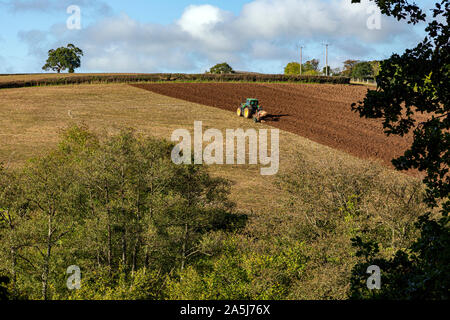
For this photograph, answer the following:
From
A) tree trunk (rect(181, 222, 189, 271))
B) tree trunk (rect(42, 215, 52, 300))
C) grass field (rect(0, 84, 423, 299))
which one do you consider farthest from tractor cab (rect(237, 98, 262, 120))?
tree trunk (rect(42, 215, 52, 300))

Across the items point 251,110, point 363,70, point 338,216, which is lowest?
point 338,216

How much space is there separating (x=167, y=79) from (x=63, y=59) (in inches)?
2765

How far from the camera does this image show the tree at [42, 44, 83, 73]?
157 metres

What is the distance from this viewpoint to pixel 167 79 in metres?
103

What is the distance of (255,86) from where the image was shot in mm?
97250

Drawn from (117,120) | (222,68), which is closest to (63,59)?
(222,68)

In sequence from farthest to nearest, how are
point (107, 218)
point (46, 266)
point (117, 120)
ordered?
point (117, 120) → point (107, 218) → point (46, 266)

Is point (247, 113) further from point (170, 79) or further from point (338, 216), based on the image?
point (170, 79)

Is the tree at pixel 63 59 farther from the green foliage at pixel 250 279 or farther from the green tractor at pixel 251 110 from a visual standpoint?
the green foliage at pixel 250 279

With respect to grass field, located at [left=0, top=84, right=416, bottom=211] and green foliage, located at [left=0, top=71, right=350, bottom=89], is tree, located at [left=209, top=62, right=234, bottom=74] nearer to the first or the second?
green foliage, located at [left=0, top=71, right=350, bottom=89]

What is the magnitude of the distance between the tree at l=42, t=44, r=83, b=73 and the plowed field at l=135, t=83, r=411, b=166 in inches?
2940
